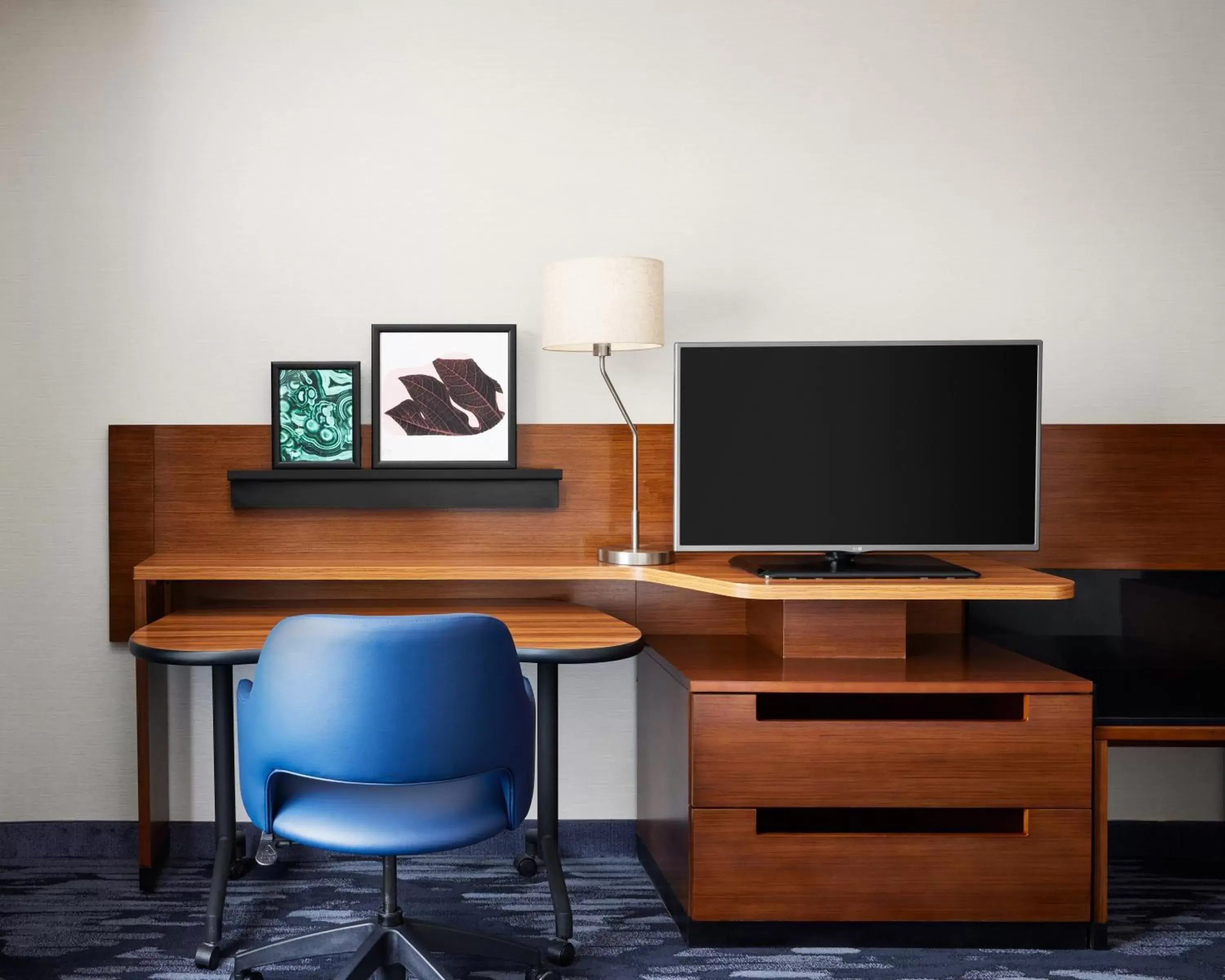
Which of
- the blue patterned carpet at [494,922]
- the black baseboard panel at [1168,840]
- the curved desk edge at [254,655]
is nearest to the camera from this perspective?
the curved desk edge at [254,655]

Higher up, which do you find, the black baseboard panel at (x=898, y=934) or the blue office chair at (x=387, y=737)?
the blue office chair at (x=387, y=737)

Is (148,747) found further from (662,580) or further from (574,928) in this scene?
(662,580)

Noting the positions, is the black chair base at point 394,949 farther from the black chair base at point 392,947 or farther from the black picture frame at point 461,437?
the black picture frame at point 461,437

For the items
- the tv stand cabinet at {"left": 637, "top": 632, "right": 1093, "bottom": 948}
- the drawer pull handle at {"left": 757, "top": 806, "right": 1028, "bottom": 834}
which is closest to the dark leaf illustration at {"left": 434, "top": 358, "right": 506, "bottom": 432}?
the tv stand cabinet at {"left": 637, "top": 632, "right": 1093, "bottom": 948}

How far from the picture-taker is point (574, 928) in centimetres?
235

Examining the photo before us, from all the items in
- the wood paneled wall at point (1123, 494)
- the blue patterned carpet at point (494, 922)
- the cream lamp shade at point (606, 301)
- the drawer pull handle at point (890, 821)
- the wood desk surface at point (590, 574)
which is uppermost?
the cream lamp shade at point (606, 301)

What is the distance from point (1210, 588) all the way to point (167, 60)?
320cm

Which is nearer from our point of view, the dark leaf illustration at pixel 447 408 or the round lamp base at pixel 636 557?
the round lamp base at pixel 636 557

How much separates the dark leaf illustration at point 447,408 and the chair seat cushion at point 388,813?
1.12 m

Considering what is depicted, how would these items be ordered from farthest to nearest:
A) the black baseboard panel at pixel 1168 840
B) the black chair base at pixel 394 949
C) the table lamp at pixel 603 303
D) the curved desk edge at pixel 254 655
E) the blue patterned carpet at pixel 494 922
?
the black baseboard panel at pixel 1168 840 < the table lamp at pixel 603 303 < the blue patterned carpet at pixel 494 922 < the curved desk edge at pixel 254 655 < the black chair base at pixel 394 949

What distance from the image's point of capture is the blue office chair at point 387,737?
5.49 ft

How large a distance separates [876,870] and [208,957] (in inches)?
55.5

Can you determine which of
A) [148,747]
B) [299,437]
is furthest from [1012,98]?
[148,747]

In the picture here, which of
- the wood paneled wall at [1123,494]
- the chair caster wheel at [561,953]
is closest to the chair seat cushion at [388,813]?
the chair caster wheel at [561,953]
